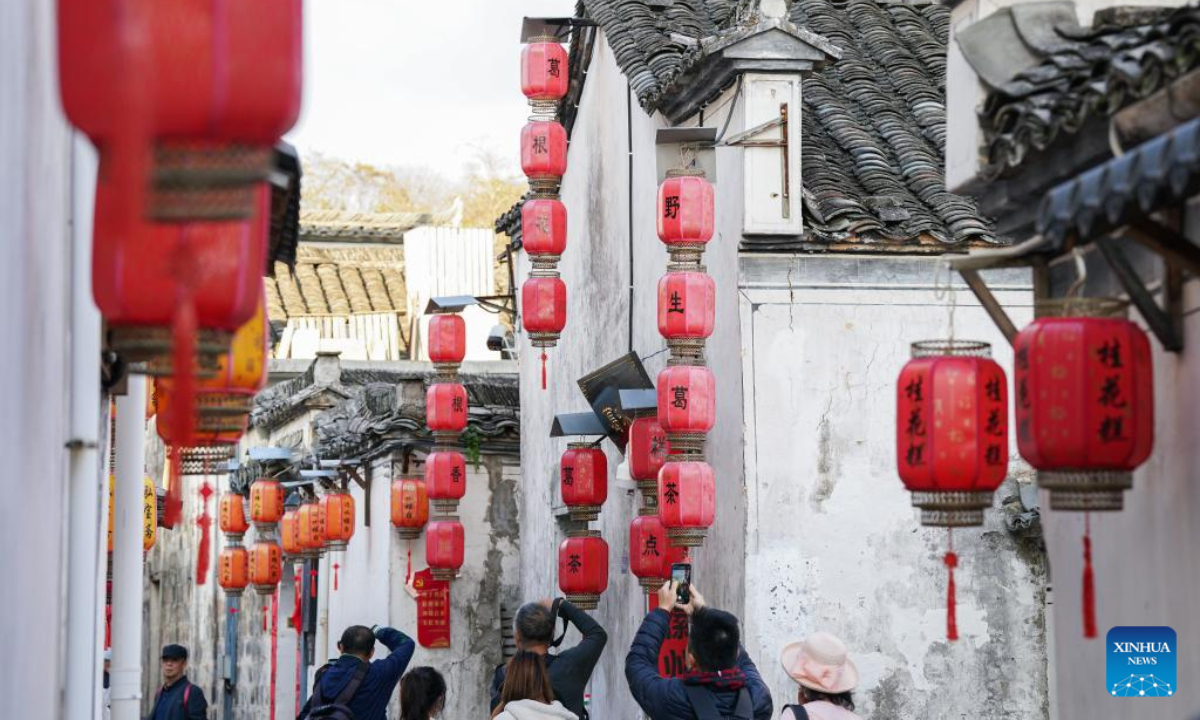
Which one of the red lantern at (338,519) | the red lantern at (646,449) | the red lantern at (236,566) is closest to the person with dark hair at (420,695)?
the red lantern at (646,449)

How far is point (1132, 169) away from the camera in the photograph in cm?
627

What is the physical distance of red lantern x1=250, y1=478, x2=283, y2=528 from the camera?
24172 millimetres

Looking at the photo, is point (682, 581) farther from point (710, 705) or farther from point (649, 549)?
point (649, 549)

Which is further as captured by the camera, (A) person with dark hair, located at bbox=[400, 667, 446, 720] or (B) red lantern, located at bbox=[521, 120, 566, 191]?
(B) red lantern, located at bbox=[521, 120, 566, 191]

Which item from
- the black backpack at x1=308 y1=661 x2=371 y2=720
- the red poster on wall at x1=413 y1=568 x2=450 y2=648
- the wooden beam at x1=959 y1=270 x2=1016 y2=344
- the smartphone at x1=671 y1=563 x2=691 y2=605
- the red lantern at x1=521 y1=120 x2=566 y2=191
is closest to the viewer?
the wooden beam at x1=959 y1=270 x2=1016 y2=344

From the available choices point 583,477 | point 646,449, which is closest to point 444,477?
point 583,477

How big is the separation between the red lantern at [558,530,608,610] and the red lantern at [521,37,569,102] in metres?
4.59

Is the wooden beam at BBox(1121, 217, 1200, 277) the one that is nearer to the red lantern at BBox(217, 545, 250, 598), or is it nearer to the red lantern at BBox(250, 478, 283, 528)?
the red lantern at BBox(250, 478, 283, 528)

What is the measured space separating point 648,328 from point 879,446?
11.5 ft

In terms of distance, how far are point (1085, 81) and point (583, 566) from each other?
945cm

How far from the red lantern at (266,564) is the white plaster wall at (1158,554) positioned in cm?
1749

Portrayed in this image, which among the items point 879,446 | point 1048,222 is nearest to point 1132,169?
point 1048,222

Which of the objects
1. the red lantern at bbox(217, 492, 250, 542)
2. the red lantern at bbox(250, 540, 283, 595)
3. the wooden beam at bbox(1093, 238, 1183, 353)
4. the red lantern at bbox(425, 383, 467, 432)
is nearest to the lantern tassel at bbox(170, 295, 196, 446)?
the wooden beam at bbox(1093, 238, 1183, 353)

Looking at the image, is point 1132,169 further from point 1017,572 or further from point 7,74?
point 1017,572
